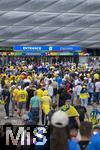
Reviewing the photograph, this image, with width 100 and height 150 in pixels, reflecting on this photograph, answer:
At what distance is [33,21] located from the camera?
127 ft

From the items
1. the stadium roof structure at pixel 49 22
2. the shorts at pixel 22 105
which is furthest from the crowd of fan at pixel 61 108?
the stadium roof structure at pixel 49 22

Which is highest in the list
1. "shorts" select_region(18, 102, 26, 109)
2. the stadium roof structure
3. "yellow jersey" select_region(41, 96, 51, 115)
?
the stadium roof structure

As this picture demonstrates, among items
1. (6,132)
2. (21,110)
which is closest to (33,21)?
(21,110)

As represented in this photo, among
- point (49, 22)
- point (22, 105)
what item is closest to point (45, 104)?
point (22, 105)

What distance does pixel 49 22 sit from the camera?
39.2 m

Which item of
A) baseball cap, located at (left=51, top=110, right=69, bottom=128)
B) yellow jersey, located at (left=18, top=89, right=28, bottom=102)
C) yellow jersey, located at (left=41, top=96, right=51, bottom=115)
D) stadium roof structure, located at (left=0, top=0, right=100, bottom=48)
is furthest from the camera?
stadium roof structure, located at (left=0, top=0, right=100, bottom=48)

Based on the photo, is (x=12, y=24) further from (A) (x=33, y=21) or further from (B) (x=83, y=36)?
(B) (x=83, y=36)

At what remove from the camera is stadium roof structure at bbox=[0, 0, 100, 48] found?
3728cm

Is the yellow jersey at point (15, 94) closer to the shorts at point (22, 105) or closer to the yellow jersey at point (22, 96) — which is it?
the yellow jersey at point (22, 96)

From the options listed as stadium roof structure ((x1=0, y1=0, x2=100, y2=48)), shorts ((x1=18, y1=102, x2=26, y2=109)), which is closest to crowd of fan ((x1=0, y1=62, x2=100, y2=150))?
shorts ((x1=18, y1=102, x2=26, y2=109))

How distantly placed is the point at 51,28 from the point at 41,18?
174cm

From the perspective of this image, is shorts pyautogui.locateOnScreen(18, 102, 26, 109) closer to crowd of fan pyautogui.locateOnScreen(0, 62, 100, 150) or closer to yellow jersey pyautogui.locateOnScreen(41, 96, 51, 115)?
crowd of fan pyautogui.locateOnScreen(0, 62, 100, 150)

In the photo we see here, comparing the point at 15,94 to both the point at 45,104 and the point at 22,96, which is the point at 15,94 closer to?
the point at 22,96

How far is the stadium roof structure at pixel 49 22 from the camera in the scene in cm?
3728
